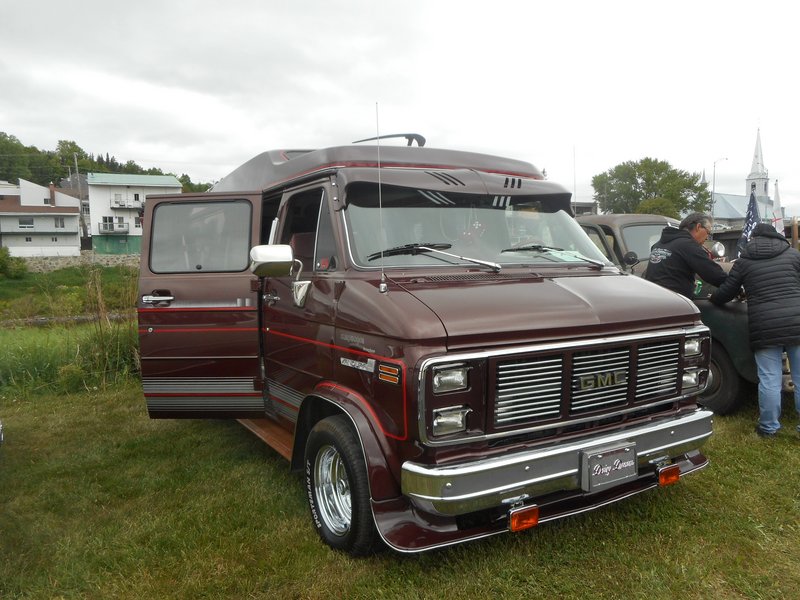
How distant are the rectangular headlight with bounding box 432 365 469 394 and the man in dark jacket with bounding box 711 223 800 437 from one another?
3425mm

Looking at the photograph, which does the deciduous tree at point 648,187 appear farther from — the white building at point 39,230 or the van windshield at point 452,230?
the van windshield at point 452,230

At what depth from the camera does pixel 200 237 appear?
5.02 meters

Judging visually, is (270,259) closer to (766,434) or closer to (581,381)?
(581,381)

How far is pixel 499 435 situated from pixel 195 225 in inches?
128

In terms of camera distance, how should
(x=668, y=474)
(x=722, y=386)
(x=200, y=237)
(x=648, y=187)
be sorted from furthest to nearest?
(x=648, y=187) < (x=722, y=386) < (x=200, y=237) < (x=668, y=474)

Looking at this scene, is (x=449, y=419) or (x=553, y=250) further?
(x=553, y=250)

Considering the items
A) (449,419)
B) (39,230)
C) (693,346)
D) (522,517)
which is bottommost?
(522,517)

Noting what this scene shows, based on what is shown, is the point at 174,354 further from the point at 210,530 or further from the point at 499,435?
the point at 499,435

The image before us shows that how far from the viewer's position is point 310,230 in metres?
4.29

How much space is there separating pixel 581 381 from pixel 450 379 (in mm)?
793

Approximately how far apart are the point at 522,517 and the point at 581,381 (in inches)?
30.5

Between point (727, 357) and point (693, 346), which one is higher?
point (693, 346)

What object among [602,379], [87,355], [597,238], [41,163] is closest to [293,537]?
[602,379]

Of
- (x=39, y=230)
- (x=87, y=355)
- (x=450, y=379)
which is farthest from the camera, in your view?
(x=39, y=230)
